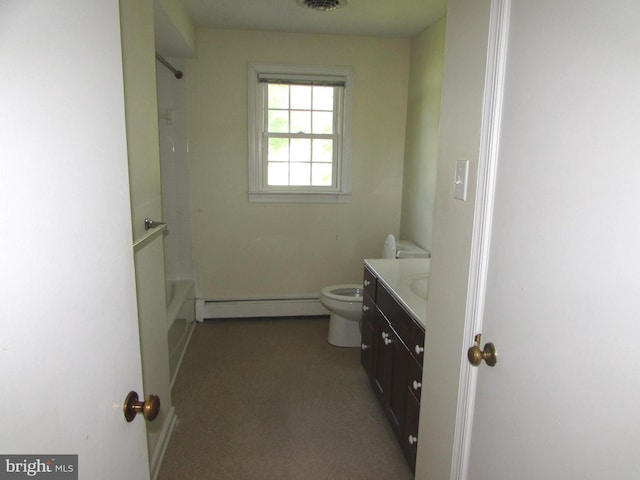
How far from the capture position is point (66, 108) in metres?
0.69

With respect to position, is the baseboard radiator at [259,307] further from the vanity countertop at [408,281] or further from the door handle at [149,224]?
the door handle at [149,224]

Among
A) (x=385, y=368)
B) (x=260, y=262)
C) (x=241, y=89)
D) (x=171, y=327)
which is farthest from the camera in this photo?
(x=260, y=262)

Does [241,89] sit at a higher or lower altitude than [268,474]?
higher

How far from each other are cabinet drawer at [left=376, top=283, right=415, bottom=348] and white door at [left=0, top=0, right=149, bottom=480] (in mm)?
1269

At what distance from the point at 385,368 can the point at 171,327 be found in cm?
141

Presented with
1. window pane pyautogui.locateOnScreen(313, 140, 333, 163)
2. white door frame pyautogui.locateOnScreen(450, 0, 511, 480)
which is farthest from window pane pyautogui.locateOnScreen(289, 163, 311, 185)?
white door frame pyautogui.locateOnScreen(450, 0, 511, 480)

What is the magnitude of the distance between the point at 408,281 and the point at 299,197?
1719 millimetres

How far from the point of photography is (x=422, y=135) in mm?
3457

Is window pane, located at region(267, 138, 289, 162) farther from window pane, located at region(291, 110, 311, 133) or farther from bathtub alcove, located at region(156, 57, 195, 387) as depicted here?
bathtub alcove, located at region(156, 57, 195, 387)

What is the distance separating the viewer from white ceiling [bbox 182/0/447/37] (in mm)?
2887

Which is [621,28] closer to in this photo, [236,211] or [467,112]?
[467,112]

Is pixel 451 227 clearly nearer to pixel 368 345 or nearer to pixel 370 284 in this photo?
pixel 370 284

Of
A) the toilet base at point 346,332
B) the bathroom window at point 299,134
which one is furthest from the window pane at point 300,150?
the toilet base at point 346,332

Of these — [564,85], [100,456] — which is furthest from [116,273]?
[564,85]
